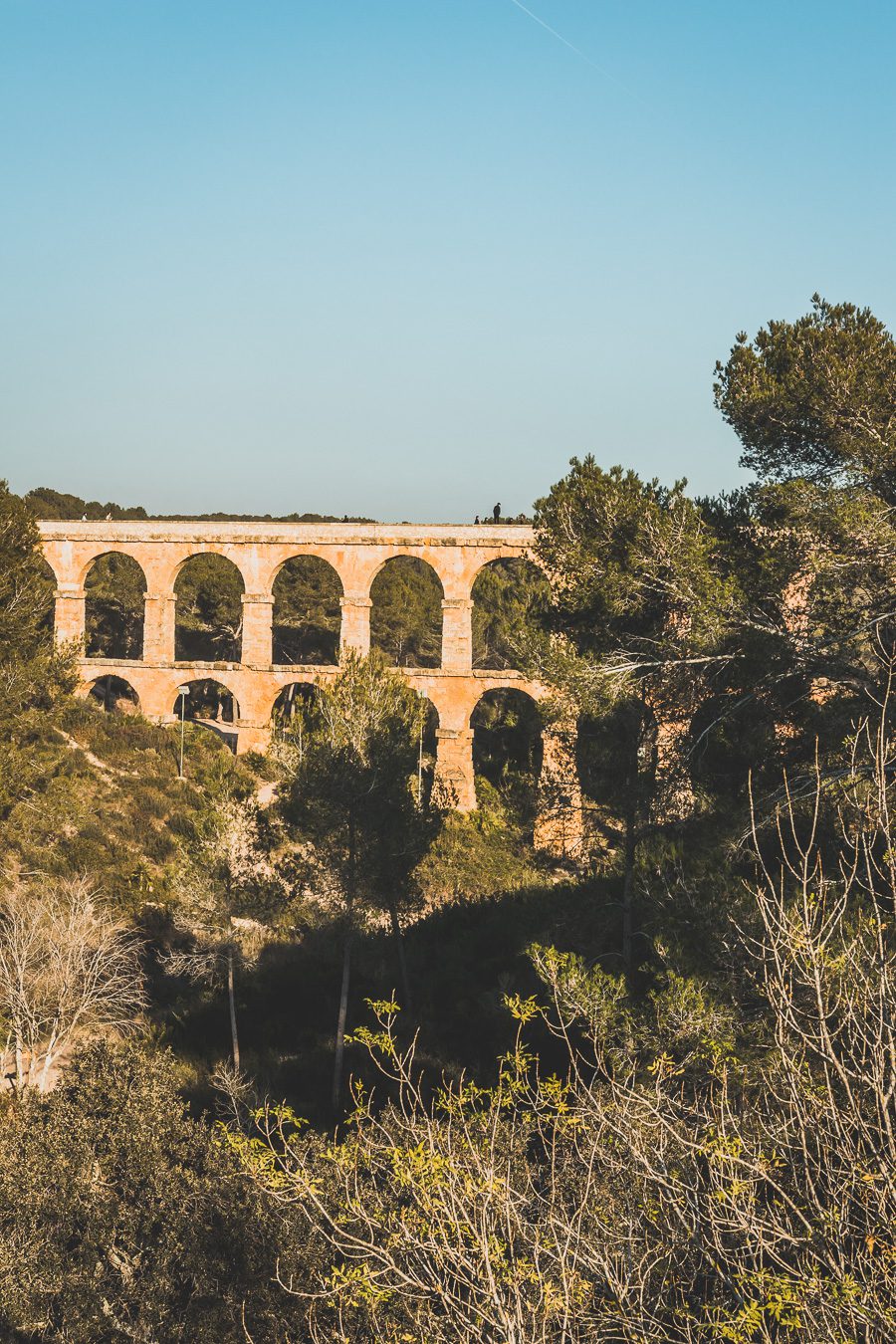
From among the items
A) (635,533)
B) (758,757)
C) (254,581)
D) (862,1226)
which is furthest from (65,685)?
(862,1226)

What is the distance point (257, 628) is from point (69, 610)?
21.4ft

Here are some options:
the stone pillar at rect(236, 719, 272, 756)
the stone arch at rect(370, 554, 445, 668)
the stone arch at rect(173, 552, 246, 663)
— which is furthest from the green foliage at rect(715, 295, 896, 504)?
the stone arch at rect(173, 552, 246, 663)

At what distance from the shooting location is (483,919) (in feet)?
66.7

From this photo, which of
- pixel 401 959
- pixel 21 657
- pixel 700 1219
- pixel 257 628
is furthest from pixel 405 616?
pixel 700 1219

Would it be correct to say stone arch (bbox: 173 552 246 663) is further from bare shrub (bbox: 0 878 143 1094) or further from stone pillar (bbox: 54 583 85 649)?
bare shrub (bbox: 0 878 143 1094)

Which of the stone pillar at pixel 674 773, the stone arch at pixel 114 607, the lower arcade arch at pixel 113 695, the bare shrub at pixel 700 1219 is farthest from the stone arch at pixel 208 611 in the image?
the bare shrub at pixel 700 1219

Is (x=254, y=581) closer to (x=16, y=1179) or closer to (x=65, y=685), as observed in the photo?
(x=65, y=685)

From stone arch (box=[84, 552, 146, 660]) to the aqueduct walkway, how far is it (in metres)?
10.2

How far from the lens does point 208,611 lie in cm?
4862

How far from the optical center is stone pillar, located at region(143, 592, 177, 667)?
36062mm

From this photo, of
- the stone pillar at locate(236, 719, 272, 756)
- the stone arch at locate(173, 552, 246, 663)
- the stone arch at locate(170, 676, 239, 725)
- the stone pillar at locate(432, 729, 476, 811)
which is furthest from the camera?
the stone arch at locate(173, 552, 246, 663)

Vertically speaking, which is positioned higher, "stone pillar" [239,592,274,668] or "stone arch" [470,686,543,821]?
"stone pillar" [239,592,274,668]

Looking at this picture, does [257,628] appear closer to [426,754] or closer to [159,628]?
[159,628]

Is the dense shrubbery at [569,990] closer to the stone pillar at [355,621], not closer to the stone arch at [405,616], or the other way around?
the stone pillar at [355,621]
